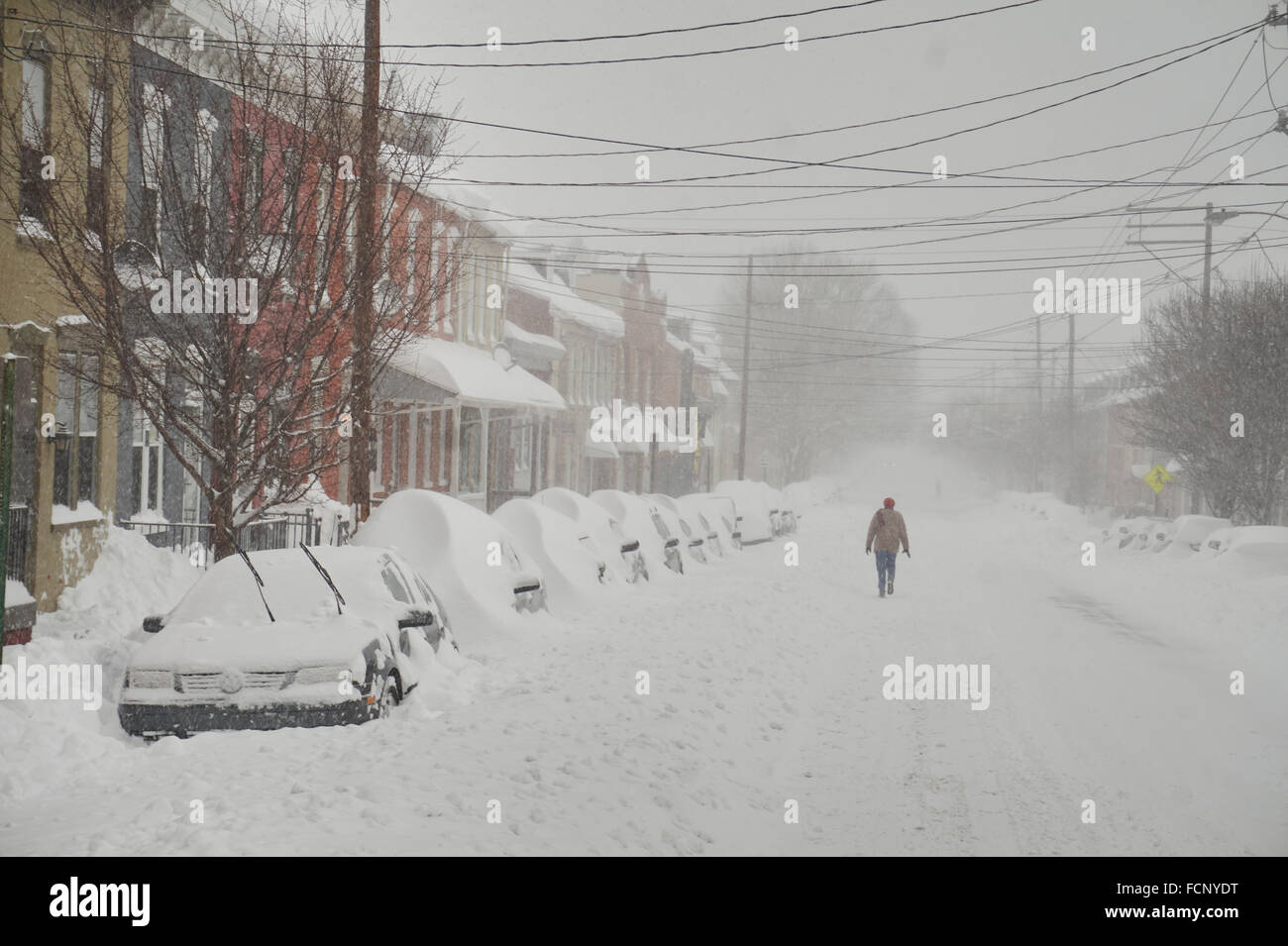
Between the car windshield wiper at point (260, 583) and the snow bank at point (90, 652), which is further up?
the car windshield wiper at point (260, 583)

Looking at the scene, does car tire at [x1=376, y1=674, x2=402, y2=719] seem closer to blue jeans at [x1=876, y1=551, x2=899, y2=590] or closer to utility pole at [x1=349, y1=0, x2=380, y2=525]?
utility pole at [x1=349, y1=0, x2=380, y2=525]

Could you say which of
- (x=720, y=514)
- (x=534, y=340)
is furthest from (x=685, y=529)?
(x=534, y=340)

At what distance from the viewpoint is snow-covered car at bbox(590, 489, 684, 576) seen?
21312 millimetres

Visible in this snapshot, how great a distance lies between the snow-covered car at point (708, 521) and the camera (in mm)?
26391

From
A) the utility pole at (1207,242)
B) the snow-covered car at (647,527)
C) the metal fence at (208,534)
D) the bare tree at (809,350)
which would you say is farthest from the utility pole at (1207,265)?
the bare tree at (809,350)

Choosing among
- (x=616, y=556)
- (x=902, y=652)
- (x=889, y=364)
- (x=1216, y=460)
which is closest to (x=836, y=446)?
(x=889, y=364)

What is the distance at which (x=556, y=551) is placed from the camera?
54.9 feet

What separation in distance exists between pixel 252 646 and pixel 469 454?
23.4 m

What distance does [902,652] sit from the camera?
45.5 ft

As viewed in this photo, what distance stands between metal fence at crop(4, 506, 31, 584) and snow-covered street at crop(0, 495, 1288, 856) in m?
0.65

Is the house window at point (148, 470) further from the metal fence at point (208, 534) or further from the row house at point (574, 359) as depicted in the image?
the row house at point (574, 359)

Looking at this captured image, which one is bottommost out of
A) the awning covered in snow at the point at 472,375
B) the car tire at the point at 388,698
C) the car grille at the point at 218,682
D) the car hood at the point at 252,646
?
the car tire at the point at 388,698

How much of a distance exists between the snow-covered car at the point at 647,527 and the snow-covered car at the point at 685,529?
532 millimetres
